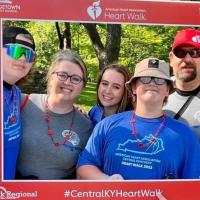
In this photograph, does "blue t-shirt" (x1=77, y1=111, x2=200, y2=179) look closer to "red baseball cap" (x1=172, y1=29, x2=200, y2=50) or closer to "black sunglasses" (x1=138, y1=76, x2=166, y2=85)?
"black sunglasses" (x1=138, y1=76, x2=166, y2=85)

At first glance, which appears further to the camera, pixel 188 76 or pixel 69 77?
pixel 188 76

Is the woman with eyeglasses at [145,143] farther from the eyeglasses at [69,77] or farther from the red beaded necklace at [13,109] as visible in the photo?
the red beaded necklace at [13,109]

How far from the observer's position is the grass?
7.50 ft

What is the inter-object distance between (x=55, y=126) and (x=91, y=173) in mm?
397

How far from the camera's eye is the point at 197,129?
2330 mm

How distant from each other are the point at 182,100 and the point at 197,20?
0.57 metres

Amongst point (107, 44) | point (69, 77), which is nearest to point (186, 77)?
point (107, 44)

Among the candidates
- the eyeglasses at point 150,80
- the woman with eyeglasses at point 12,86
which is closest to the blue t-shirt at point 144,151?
the eyeglasses at point 150,80

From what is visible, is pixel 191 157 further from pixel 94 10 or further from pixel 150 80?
pixel 94 10

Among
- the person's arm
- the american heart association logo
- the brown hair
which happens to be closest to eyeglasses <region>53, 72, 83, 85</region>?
the brown hair

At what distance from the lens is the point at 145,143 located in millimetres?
2236

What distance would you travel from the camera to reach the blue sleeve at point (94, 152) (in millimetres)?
2256

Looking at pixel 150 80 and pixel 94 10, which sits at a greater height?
pixel 94 10

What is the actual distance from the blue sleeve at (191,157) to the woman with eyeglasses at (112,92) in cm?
45
